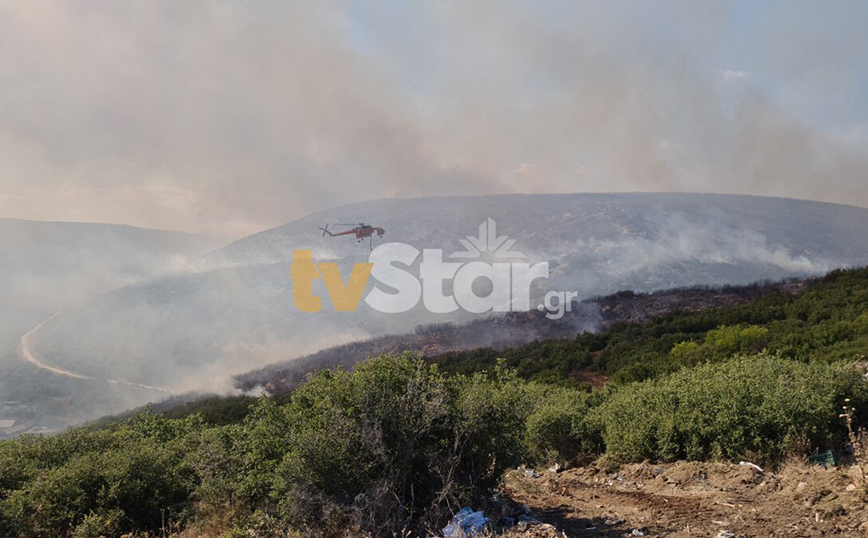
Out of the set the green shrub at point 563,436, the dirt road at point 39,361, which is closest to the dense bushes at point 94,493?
the green shrub at point 563,436

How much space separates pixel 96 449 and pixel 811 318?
3727cm

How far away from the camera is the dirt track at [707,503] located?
20.0 ft

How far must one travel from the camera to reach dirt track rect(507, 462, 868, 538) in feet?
20.0

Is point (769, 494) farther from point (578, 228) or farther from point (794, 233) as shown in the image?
point (794, 233)

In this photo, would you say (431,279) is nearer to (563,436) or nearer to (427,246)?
(427,246)

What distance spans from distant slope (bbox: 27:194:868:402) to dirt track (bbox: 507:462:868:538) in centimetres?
5740

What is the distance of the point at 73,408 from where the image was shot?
63156 mm

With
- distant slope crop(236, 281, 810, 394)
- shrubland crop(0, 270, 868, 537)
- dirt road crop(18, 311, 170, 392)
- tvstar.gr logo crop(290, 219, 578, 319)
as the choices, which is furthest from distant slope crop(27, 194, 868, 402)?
shrubland crop(0, 270, 868, 537)

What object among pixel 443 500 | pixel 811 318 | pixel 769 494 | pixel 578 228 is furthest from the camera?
pixel 578 228

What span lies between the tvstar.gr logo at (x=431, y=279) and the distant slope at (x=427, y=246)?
235cm

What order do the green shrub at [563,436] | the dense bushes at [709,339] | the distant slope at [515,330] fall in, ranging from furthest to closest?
1. the distant slope at [515,330]
2. the dense bushes at [709,339]
3. the green shrub at [563,436]

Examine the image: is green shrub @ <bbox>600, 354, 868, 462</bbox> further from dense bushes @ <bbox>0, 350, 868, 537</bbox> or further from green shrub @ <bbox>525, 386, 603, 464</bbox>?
green shrub @ <bbox>525, 386, 603, 464</bbox>

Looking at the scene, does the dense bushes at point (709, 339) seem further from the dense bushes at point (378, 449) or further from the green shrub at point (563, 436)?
the dense bushes at point (378, 449)

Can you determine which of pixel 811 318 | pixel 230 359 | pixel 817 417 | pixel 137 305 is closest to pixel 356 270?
pixel 230 359
